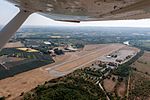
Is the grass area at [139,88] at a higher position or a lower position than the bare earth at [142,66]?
higher

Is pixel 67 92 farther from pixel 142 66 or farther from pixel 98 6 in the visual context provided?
pixel 142 66

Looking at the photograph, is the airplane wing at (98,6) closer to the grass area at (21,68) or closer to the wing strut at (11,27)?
the wing strut at (11,27)

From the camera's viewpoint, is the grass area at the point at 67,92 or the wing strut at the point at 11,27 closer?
the wing strut at the point at 11,27

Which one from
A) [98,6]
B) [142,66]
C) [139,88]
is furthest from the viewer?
[142,66]

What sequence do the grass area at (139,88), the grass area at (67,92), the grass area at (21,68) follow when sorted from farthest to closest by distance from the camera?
the grass area at (21,68) < the grass area at (139,88) < the grass area at (67,92)

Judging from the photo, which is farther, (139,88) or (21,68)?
(21,68)

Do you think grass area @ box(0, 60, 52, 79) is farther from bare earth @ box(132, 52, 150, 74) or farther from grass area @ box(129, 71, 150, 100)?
bare earth @ box(132, 52, 150, 74)

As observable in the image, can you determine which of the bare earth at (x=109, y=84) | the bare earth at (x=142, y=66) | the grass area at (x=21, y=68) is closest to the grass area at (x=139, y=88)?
the bare earth at (x=109, y=84)

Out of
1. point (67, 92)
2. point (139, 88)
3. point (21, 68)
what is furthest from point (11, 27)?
point (21, 68)
